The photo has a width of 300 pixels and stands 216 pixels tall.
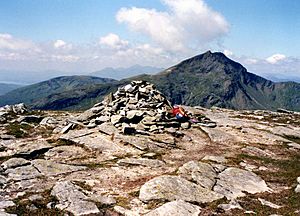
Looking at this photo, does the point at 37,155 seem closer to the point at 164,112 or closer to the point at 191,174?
the point at 191,174

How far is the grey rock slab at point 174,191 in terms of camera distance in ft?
81.0

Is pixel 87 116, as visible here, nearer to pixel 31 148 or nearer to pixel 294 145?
pixel 31 148

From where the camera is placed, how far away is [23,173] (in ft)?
101

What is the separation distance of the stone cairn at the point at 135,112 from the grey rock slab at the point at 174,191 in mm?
19405

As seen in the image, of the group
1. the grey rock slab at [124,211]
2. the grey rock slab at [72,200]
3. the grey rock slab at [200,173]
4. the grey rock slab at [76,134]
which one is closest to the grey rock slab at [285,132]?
the grey rock slab at [200,173]

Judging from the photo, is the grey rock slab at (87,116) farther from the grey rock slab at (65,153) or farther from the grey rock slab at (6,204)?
the grey rock slab at (6,204)

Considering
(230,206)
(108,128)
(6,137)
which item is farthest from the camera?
(108,128)

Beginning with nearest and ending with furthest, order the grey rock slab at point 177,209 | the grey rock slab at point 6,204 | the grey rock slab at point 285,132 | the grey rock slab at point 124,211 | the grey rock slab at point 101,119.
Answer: the grey rock slab at point 177,209 → the grey rock slab at point 124,211 → the grey rock slab at point 6,204 → the grey rock slab at point 101,119 → the grey rock slab at point 285,132

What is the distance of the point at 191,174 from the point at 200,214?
23.9 ft

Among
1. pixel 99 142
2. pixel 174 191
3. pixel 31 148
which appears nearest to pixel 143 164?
pixel 174 191

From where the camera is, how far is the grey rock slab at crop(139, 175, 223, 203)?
2469 centimetres

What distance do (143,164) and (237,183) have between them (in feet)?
31.7

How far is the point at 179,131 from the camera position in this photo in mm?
50031

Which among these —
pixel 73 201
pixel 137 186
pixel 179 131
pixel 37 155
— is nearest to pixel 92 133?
pixel 37 155
